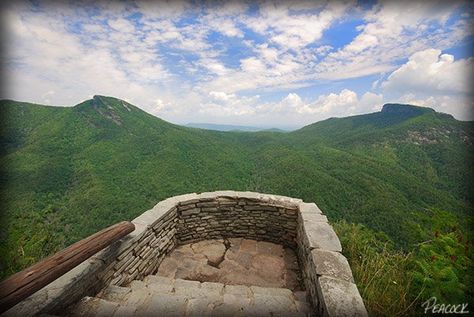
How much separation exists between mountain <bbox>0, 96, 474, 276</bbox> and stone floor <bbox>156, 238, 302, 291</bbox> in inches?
660

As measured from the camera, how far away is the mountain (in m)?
31.5

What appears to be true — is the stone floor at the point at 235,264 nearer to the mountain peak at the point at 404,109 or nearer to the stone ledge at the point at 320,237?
the stone ledge at the point at 320,237

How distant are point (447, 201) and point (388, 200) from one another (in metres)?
11.6

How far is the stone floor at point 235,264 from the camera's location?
3.75 meters

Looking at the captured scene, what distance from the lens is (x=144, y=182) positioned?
39.0 meters

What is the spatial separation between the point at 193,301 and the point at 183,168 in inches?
1711

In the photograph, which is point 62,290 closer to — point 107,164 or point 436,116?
point 107,164

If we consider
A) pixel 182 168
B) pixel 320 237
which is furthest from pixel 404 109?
pixel 320 237

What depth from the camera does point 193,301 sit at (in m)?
2.62

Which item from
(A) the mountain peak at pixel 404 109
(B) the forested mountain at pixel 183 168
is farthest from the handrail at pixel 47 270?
(A) the mountain peak at pixel 404 109

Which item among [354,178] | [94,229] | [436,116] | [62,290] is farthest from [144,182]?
[436,116]

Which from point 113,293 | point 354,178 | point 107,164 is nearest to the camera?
point 113,293

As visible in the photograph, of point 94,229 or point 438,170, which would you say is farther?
point 438,170

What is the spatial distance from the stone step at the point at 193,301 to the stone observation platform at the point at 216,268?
0.4 inches
